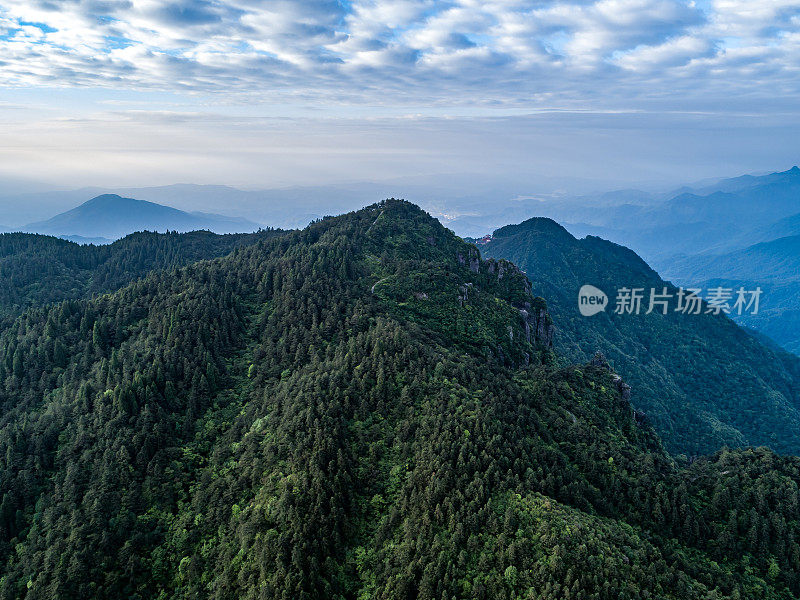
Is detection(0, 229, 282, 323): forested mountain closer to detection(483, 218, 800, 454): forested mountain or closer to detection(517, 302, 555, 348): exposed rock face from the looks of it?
detection(517, 302, 555, 348): exposed rock face

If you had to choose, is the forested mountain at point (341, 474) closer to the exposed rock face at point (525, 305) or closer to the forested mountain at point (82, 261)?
the exposed rock face at point (525, 305)

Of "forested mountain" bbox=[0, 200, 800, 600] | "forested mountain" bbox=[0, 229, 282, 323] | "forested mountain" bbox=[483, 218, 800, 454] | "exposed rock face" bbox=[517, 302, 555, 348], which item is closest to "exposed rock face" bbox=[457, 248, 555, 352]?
"exposed rock face" bbox=[517, 302, 555, 348]

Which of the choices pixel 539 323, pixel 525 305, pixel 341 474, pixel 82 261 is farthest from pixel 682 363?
pixel 82 261

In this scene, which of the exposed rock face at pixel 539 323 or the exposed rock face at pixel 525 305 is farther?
the exposed rock face at pixel 539 323

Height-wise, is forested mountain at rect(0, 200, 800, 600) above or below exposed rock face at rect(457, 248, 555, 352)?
below

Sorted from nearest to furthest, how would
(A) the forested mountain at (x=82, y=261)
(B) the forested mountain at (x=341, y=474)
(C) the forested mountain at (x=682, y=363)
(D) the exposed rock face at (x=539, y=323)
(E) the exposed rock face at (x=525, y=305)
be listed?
1. (B) the forested mountain at (x=341, y=474)
2. (E) the exposed rock face at (x=525, y=305)
3. (D) the exposed rock face at (x=539, y=323)
4. (C) the forested mountain at (x=682, y=363)
5. (A) the forested mountain at (x=82, y=261)

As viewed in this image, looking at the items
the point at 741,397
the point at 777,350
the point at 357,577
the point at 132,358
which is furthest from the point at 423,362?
the point at 777,350

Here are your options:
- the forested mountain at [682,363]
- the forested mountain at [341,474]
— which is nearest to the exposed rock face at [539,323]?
the forested mountain at [682,363]
